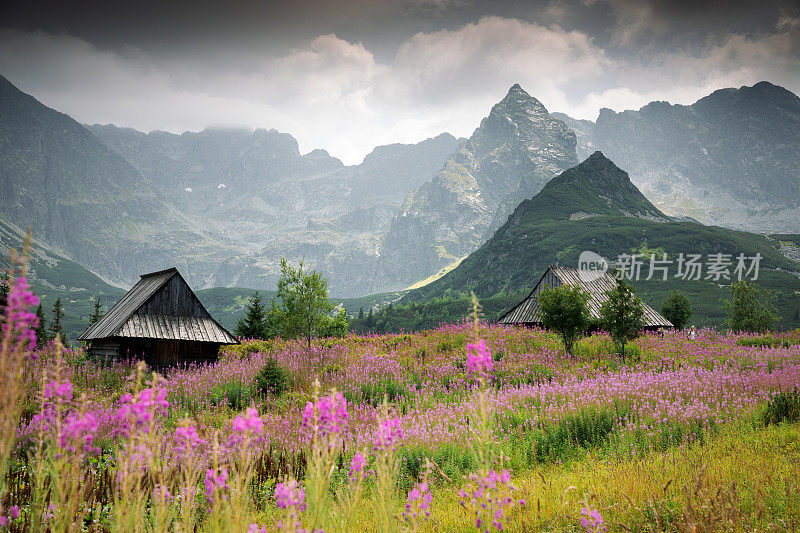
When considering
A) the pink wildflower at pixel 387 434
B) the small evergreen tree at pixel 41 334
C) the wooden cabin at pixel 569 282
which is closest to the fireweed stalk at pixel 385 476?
the pink wildflower at pixel 387 434

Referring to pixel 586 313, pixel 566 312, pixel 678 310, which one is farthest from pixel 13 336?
pixel 678 310

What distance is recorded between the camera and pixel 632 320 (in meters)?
14.7

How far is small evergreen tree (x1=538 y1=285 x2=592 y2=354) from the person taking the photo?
599 inches

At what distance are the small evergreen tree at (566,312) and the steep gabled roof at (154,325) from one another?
1522 cm

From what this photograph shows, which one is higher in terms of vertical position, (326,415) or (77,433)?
Result: (326,415)

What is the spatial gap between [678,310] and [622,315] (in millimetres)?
28281

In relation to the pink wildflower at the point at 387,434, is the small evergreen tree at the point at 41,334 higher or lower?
lower

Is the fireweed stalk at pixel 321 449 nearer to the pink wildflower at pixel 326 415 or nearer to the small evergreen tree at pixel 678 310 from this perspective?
the pink wildflower at pixel 326 415

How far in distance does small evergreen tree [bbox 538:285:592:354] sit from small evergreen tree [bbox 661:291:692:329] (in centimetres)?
2755

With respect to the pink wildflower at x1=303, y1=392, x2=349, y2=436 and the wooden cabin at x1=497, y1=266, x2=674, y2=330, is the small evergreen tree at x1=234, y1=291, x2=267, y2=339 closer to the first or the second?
the wooden cabin at x1=497, y1=266, x2=674, y2=330

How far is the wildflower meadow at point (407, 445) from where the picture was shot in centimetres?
267

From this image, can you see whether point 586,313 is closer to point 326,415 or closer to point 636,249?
point 326,415

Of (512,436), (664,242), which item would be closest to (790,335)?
(512,436)

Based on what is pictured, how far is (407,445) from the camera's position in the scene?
280 inches
